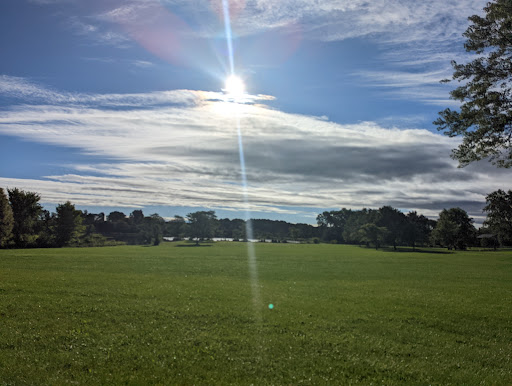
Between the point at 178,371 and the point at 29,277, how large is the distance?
2512 centimetres

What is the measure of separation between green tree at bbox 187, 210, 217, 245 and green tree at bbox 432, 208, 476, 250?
93.3 m

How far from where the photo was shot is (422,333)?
19016mm

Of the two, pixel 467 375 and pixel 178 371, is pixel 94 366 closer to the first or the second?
pixel 178 371

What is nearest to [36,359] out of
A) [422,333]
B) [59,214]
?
[422,333]

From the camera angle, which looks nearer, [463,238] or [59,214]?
[59,214]

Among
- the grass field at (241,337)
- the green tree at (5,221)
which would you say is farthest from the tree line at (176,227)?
the grass field at (241,337)

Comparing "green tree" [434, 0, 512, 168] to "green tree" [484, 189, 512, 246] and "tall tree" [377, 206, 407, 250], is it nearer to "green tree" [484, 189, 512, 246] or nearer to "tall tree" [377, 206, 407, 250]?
"green tree" [484, 189, 512, 246]

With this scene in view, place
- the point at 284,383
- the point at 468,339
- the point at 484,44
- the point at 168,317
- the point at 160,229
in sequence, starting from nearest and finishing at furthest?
the point at 284,383
the point at 468,339
the point at 168,317
the point at 484,44
the point at 160,229

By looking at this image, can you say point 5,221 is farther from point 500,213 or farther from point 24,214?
point 500,213

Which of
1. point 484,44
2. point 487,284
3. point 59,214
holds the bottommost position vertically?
point 487,284

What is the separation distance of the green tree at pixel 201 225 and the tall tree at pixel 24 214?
2725 inches

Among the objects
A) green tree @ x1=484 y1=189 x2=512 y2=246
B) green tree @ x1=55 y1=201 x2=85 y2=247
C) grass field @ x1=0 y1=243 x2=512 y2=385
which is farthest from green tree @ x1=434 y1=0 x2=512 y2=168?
green tree @ x1=55 y1=201 x2=85 y2=247

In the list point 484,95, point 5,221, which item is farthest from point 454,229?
point 5,221

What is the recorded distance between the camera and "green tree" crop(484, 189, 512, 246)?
4422 inches
